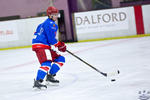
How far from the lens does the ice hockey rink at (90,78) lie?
4.37 metres

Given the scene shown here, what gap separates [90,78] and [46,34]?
40.4 inches

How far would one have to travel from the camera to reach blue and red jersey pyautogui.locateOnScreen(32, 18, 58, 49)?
4809mm

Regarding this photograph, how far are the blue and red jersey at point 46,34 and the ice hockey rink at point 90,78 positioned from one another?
655 mm

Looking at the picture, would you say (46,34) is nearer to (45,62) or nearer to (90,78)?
(45,62)

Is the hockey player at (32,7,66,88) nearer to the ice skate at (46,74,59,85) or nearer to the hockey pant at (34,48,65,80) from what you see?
the hockey pant at (34,48,65,80)

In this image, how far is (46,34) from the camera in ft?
16.1

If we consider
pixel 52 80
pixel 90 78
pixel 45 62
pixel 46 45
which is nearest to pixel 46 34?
pixel 46 45

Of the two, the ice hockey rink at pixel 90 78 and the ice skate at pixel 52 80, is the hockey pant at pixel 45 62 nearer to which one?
the ice skate at pixel 52 80

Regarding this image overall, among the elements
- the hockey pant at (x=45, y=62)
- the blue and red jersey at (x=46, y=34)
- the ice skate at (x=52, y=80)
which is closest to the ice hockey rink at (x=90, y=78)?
the ice skate at (x=52, y=80)

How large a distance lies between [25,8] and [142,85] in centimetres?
873

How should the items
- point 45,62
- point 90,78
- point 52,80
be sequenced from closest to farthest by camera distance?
point 45,62 < point 52,80 < point 90,78

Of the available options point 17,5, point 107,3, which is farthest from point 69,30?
point 17,5

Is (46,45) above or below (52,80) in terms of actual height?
above

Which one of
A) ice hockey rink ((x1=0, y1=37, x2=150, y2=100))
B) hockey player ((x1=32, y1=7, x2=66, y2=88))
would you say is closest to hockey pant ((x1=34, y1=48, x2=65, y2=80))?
hockey player ((x1=32, y1=7, x2=66, y2=88))
